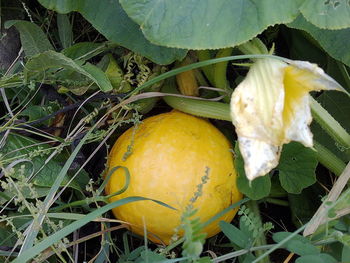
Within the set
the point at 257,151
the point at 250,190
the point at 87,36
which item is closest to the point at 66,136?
the point at 87,36

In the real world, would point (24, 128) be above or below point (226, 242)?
above

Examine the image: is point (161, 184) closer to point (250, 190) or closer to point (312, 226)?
point (250, 190)

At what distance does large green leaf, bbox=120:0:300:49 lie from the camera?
3.48ft

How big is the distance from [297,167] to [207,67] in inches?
13.4

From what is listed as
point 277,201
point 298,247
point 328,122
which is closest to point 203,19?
point 328,122

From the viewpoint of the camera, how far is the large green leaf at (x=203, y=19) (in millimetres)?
1060

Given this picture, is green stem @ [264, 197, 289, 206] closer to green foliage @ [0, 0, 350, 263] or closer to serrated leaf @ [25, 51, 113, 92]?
green foliage @ [0, 0, 350, 263]

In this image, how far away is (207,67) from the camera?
4.50 feet

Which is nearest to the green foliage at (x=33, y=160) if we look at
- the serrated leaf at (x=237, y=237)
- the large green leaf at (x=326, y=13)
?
the serrated leaf at (x=237, y=237)

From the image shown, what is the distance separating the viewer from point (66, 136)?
140 cm

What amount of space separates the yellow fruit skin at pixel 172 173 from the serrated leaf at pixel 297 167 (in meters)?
0.12

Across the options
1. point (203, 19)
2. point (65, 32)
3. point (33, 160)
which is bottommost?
point (33, 160)

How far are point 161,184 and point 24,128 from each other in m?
0.40

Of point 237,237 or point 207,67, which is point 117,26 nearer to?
point 207,67
